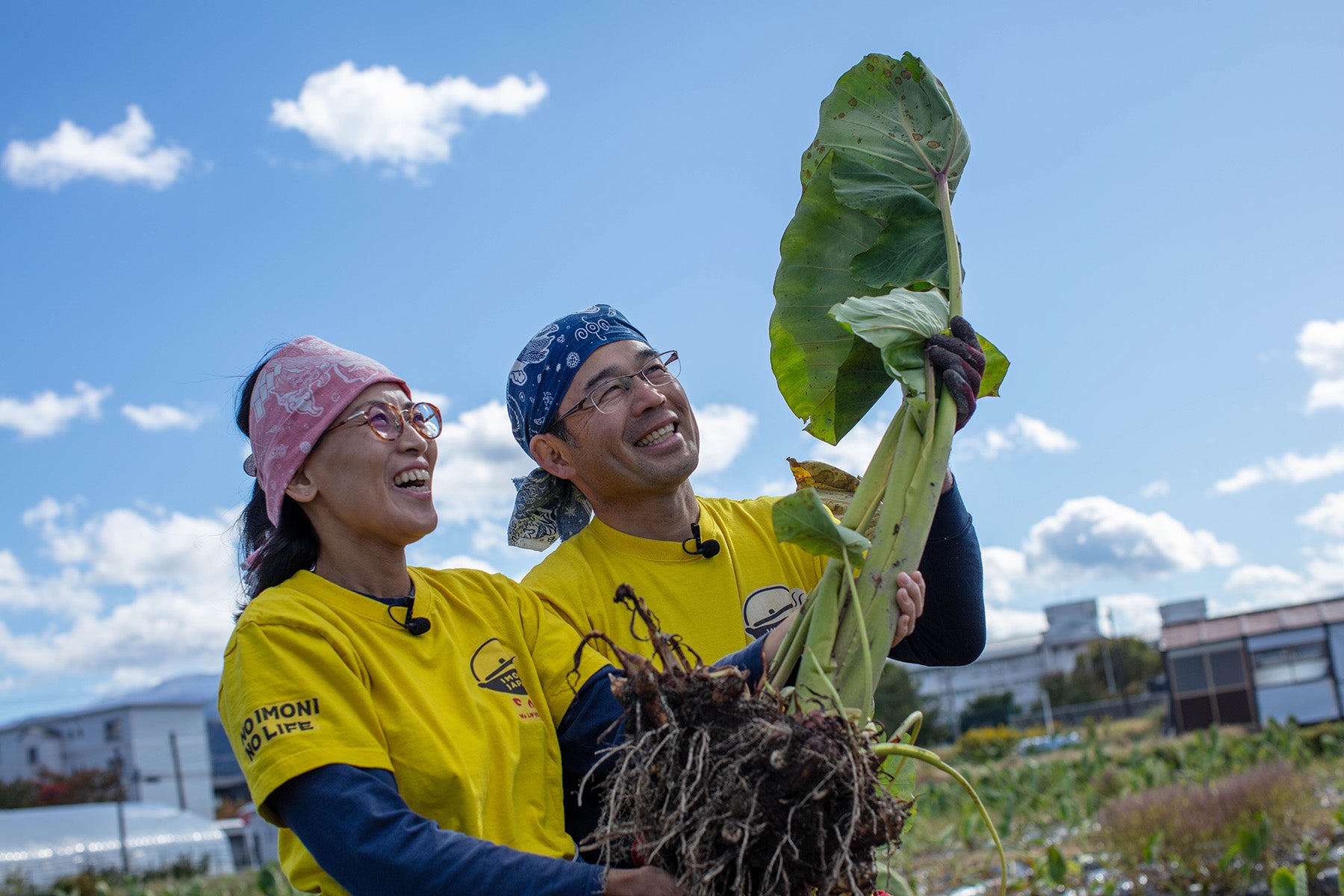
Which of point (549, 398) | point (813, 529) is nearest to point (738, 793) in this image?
point (813, 529)

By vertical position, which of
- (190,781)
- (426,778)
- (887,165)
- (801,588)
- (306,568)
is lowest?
(190,781)

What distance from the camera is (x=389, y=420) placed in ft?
6.76

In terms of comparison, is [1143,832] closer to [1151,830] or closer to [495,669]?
[1151,830]

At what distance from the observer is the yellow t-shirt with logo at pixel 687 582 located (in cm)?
234

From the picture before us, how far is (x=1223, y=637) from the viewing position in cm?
2561

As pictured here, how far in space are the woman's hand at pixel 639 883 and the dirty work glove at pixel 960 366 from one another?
3.71 ft

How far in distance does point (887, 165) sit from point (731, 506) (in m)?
0.98

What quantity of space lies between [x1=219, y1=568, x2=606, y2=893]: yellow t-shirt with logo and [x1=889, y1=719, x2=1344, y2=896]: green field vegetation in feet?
17.9

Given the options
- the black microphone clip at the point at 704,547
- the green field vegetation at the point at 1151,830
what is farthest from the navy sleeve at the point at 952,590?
the green field vegetation at the point at 1151,830

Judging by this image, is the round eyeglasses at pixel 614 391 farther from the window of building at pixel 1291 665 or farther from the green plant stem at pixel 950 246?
the window of building at pixel 1291 665

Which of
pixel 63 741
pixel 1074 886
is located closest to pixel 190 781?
pixel 63 741

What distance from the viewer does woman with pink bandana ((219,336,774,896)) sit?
1.53 meters

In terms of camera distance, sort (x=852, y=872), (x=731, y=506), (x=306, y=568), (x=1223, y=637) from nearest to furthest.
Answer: (x=852, y=872) < (x=306, y=568) < (x=731, y=506) < (x=1223, y=637)

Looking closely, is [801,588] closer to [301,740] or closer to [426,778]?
[426,778]
